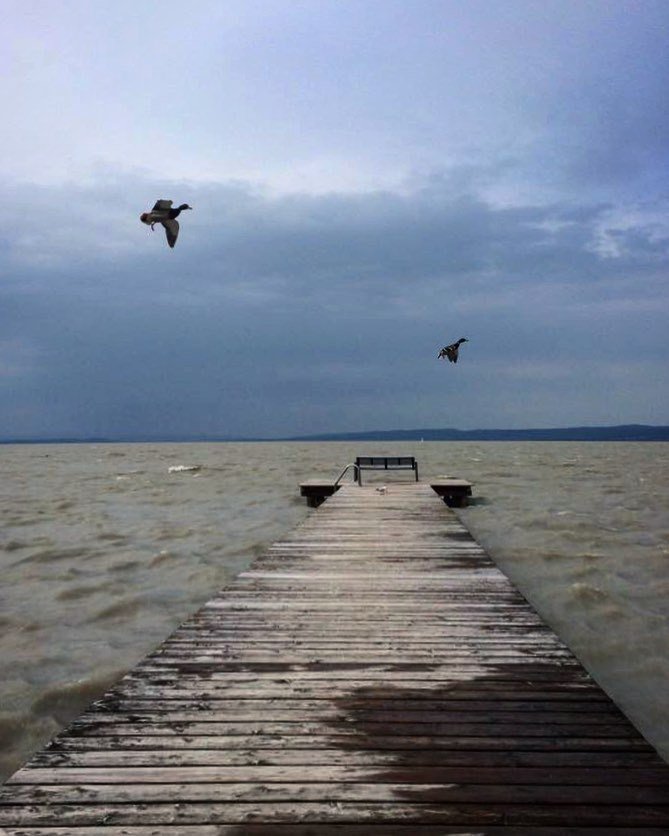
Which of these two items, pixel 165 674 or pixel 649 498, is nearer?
pixel 165 674

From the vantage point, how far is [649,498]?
58.6 feet

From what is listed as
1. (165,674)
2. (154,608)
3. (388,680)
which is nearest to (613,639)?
(388,680)

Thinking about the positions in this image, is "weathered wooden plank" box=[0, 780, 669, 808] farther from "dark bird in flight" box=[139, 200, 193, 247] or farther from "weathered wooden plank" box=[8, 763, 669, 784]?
"dark bird in flight" box=[139, 200, 193, 247]

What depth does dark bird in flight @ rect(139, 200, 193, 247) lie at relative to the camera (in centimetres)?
876

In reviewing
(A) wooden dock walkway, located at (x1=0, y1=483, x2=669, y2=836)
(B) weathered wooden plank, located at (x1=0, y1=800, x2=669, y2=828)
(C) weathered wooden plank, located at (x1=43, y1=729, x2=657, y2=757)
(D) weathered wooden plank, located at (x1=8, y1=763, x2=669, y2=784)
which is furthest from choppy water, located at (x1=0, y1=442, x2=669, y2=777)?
(B) weathered wooden plank, located at (x1=0, y1=800, x2=669, y2=828)

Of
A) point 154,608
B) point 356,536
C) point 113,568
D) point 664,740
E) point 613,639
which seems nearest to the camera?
point 664,740

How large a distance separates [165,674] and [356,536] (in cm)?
513

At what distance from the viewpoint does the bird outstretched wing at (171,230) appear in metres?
8.57

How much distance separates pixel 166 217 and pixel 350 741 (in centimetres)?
819

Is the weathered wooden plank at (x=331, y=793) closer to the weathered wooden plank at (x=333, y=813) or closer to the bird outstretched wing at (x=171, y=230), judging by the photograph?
the weathered wooden plank at (x=333, y=813)

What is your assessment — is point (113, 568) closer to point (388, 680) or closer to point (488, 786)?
point (388, 680)

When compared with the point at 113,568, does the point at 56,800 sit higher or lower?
higher

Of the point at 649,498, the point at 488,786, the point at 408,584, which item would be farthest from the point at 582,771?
the point at 649,498

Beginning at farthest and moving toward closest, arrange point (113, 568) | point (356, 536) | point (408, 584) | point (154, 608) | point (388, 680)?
point (113, 568) → point (356, 536) → point (154, 608) → point (408, 584) → point (388, 680)
